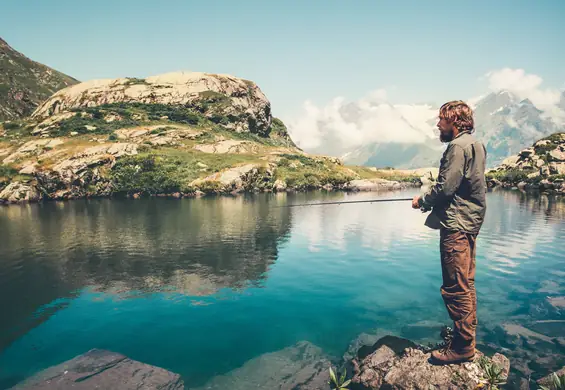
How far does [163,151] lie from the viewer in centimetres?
13212

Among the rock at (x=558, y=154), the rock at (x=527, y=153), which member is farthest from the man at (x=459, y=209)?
the rock at (x=527, y=153)

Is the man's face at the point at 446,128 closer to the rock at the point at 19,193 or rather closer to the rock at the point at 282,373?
the rock at the point at 282,373

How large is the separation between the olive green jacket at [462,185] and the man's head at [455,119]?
0.21m

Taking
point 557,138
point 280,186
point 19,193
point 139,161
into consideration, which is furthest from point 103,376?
point 557,138

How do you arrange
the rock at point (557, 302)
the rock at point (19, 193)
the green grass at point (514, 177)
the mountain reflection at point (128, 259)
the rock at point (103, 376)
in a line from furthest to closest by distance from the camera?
the green grass at point (514, 177) → the rock at point (19, 193) → the mountain reflection at point (128, 259) → the rock at point (557, 302) → the rock at point (103, 376)

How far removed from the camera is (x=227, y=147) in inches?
6058

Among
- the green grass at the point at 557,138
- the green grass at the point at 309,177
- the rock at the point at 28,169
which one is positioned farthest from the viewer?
the green grass at the point at 557,138

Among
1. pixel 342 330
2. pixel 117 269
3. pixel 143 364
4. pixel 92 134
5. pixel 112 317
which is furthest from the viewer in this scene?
pixel 92 134

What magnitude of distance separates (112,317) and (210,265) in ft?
29.3

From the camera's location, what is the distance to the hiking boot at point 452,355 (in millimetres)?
7617

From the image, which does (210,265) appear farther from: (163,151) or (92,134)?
(92,134)

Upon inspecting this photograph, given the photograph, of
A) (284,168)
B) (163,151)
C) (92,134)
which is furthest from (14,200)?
(284,168)

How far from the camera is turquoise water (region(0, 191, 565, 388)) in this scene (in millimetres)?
10977

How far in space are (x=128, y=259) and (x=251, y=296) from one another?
13611mm
